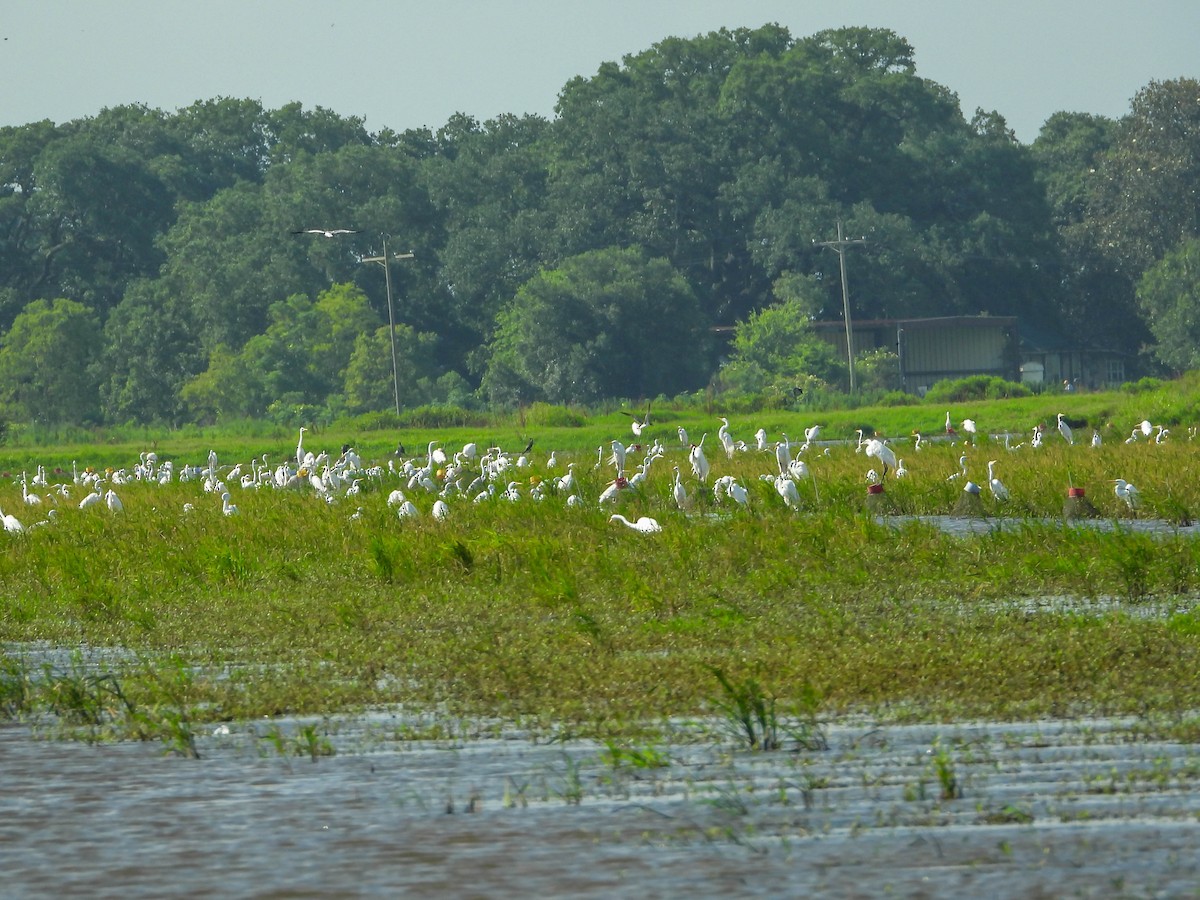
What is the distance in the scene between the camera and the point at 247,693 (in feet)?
34.6

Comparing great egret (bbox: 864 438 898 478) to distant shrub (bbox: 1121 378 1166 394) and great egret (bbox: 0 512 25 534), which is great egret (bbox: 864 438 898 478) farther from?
distant shrub (bbox: 1121 378 1166 394)

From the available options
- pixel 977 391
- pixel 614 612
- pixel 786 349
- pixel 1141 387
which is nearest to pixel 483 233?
pixel 786 349

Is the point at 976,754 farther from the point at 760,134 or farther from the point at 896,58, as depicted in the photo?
the point at 896,58

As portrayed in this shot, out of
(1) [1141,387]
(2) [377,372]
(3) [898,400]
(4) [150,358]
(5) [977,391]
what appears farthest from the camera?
(4) [150,358]

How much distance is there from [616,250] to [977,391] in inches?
603

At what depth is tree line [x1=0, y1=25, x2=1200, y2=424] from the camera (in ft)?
216

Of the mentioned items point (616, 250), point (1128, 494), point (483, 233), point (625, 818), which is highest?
point (483, 233)

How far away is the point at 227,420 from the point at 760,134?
74.0ft

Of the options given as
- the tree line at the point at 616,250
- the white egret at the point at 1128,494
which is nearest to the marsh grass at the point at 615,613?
the white egret at the point at 1128,494

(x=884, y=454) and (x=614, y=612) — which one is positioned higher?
(x=884, y=454)

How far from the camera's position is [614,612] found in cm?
1340

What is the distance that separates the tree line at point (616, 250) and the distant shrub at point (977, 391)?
807 centimetres

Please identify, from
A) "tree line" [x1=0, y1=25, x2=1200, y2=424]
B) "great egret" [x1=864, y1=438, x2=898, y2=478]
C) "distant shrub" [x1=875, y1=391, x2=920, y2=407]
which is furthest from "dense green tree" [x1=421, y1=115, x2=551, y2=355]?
"great egret" [x1=864, y1=438, x2=898, y2=478]

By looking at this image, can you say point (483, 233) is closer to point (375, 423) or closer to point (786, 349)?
point (786, 349)
